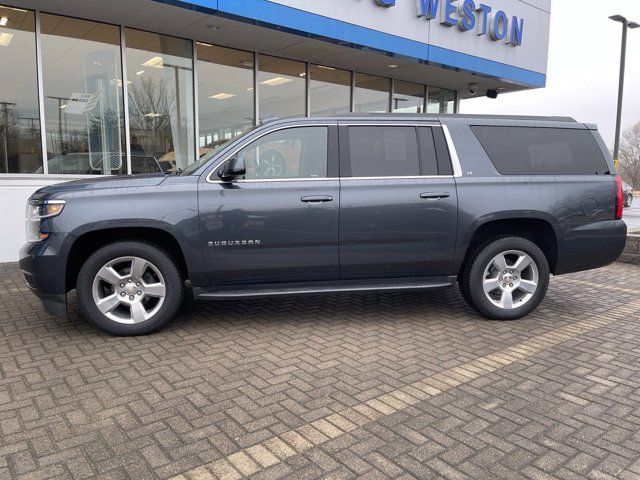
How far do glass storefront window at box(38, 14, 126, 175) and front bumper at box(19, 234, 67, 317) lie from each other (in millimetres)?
4740

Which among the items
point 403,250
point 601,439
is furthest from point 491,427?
point 403,250

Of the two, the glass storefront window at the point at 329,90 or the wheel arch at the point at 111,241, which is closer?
the wheel arch at the point at 111,241

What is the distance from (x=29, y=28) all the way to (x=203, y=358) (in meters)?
6.90

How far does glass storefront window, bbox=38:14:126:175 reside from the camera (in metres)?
8.18

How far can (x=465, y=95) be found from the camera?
47.8 feet

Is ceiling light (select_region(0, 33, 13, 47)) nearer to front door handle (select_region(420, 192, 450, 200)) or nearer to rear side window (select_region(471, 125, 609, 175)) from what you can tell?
front door handle (select_region(420, 192, 450, 200))

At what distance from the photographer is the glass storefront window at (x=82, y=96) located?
818 cm

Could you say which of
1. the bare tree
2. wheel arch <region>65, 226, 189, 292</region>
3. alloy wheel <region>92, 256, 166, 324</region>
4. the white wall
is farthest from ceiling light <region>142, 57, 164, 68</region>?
the bare tree

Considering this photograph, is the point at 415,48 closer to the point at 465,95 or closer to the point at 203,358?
the point at 465,95

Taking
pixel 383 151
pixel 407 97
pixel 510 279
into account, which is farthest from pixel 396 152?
pixel 407 97

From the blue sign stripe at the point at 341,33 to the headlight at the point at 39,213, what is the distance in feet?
13.8

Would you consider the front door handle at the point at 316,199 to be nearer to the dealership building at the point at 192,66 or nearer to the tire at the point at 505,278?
the tire at the point at 505,278

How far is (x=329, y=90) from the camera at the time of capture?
11.8 metres

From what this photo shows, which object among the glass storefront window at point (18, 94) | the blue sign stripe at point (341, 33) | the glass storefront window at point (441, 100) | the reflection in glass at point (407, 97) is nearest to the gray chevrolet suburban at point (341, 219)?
the blue sign stripe at point (341, 33)
